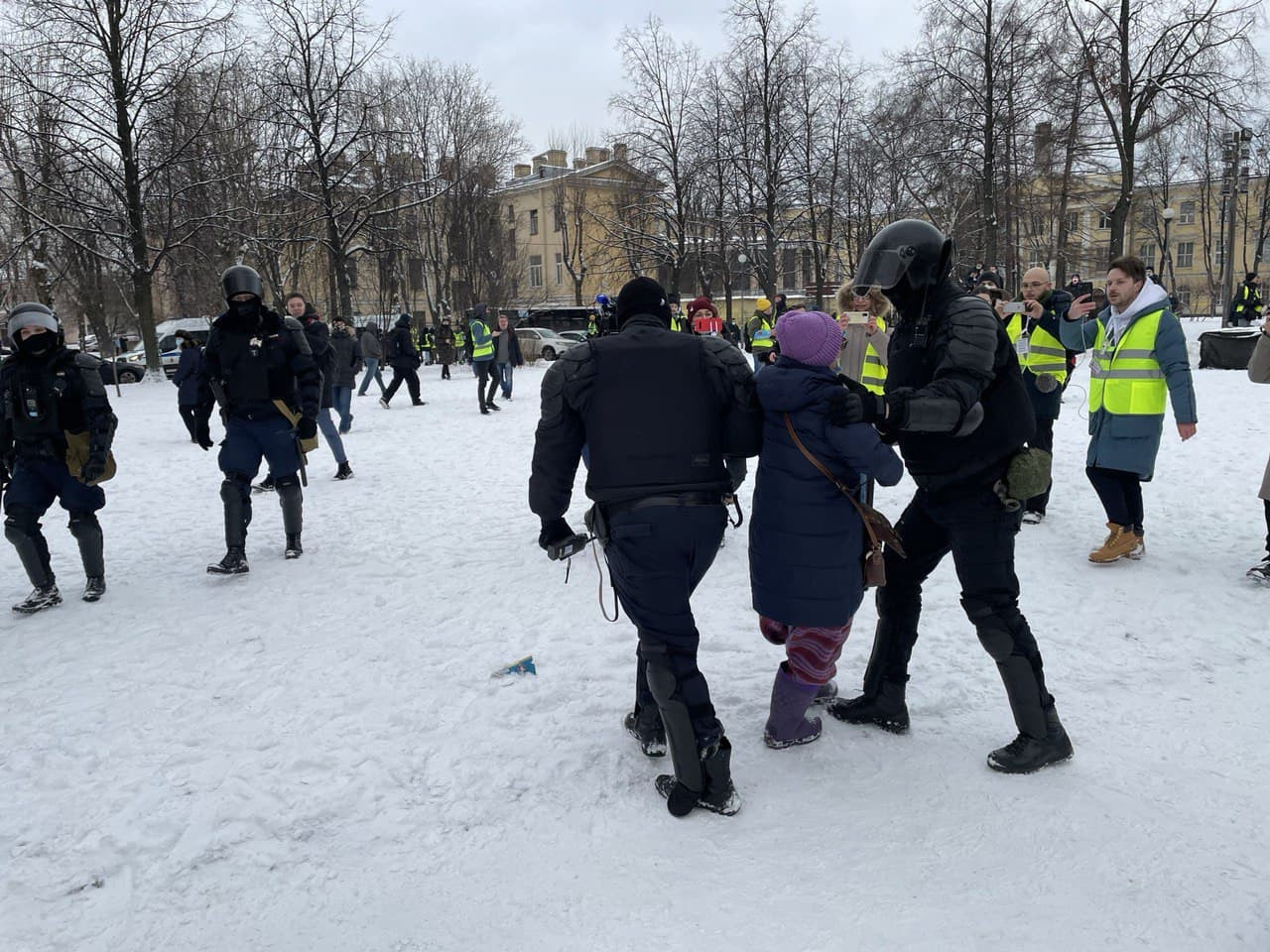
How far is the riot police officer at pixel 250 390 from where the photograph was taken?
5.98m

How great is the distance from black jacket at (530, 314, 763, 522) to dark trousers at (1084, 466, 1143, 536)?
150 inches

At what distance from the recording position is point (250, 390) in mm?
5980

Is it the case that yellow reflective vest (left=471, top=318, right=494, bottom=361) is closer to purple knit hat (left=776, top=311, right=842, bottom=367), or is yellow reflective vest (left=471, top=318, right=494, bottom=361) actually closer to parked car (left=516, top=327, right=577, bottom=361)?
purple knit hat (left=776, top=311, right=842, bottom=367)

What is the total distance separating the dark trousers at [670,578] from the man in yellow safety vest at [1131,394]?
3.82 meters

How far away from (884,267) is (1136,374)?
10.9 feet

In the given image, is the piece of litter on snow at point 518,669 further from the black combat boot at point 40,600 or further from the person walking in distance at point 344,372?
the person walking in distance at point 344,372

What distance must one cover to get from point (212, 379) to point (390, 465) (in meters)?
4.59

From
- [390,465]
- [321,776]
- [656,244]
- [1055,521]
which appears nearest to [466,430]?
[390,465]

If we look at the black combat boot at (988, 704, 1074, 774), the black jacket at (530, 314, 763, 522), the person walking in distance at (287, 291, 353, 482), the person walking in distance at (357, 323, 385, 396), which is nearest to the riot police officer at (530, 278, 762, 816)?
the black jacket at (530, 314, 763, 522)

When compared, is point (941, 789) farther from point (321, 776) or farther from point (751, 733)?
point (321, 776)

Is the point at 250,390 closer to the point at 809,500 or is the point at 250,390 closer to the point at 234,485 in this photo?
the point at 234,485

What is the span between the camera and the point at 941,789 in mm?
3121

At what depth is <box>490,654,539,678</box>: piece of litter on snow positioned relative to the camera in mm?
4297

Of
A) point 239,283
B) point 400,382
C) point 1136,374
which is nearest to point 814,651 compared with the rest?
point 1136,374
